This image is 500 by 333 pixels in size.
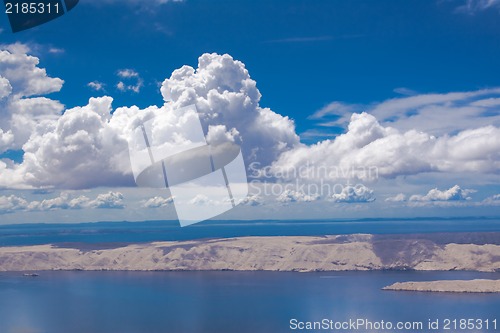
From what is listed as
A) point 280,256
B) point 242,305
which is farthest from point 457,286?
point 280,256

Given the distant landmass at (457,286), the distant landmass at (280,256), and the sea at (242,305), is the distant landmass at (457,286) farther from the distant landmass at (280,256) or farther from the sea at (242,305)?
the distant landmass at (280,256)

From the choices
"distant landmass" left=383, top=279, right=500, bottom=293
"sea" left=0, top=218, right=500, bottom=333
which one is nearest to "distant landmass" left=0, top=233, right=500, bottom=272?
"sea" left=0, top=218, right=500, bottom=333

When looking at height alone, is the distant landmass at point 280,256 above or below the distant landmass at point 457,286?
above

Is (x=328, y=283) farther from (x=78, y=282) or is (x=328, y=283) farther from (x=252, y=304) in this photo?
(x=78, y=282)

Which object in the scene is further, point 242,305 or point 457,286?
point 457,286

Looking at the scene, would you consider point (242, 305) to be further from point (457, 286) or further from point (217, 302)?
point (457, 286)

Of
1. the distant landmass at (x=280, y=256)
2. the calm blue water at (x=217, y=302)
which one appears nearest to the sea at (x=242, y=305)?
the calm blue water at (x=217, y=302)
